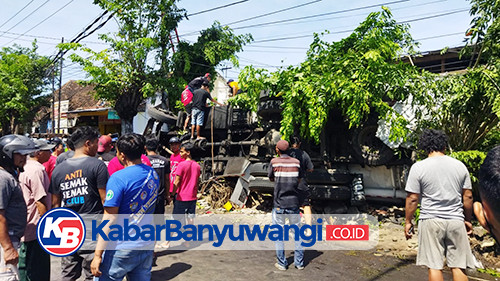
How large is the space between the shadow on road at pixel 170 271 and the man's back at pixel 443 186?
3.17 metres

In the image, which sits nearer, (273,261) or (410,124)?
(273,261)

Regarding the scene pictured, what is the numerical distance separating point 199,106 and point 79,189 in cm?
657

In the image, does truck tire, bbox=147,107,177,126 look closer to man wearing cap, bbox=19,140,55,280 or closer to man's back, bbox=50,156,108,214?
man wearing cap, bbox=19,140,55,280

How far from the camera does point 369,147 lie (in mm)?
7703

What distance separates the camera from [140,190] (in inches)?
113

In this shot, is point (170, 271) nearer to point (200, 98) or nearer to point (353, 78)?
point (353, 78)

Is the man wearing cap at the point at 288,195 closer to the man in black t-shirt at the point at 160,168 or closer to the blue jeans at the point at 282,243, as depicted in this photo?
the blue jeans at the point at 282,243

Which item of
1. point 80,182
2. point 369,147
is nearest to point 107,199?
point 80,182

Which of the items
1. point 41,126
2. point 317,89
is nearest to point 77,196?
point 317,89

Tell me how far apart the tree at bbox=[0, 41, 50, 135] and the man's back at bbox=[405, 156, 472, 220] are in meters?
25.8

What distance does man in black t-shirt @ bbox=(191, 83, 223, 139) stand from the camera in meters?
9.62

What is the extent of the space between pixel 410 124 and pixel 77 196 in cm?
581

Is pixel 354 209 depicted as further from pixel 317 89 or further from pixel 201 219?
pixel 201 219

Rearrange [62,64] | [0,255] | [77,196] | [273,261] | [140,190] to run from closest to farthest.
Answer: [0,255] < [140,190] < [77,196] < [273,261] < [62,64]
